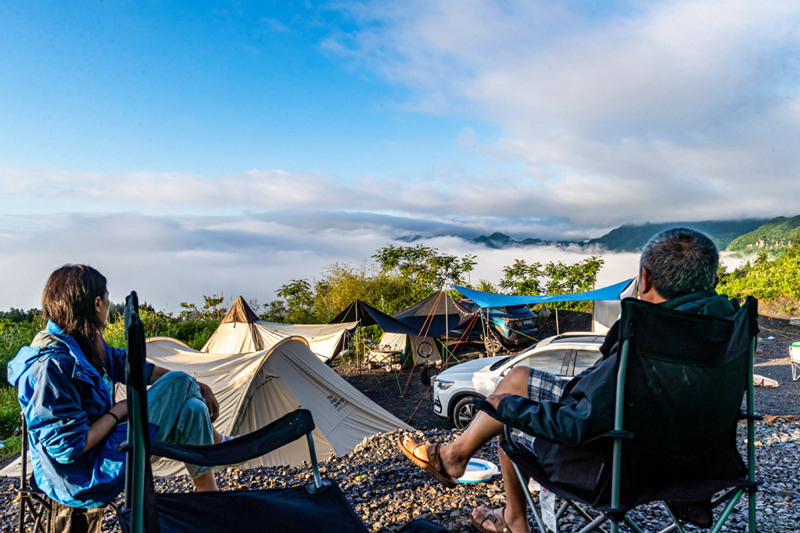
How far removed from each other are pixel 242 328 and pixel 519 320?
6960 millimetres

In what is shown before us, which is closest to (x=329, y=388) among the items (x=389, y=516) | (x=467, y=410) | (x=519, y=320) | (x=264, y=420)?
(x=264, y=420)

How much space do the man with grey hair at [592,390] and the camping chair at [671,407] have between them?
0.05 metres

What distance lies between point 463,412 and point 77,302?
5496 millimetres

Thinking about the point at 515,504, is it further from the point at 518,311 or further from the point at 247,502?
the point at 518,311

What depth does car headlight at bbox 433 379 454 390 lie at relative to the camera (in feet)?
23.0

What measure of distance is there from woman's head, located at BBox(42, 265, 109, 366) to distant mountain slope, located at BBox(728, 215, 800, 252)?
72.2ft

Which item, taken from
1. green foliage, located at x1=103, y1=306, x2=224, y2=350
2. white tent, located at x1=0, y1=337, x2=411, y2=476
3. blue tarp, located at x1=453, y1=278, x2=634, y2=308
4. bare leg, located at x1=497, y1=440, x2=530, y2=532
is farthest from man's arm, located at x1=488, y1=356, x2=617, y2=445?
green foliage, located at x1=103, y1=306, x2=224, y2=350

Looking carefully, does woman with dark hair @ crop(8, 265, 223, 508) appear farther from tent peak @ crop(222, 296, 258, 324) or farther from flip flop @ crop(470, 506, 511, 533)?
tent peak @ crop(222, 296, 258, 324)

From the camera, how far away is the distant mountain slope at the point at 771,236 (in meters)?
19.9

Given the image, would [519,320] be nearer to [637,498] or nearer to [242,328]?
[242,328]

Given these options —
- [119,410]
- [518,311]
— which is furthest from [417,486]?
[518,311]

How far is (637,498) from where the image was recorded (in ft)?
5.55

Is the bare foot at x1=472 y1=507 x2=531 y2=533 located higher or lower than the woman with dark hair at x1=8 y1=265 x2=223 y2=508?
lower

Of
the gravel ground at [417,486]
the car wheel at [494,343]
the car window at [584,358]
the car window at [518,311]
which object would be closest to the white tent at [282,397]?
the gravel ground at [417,486]
